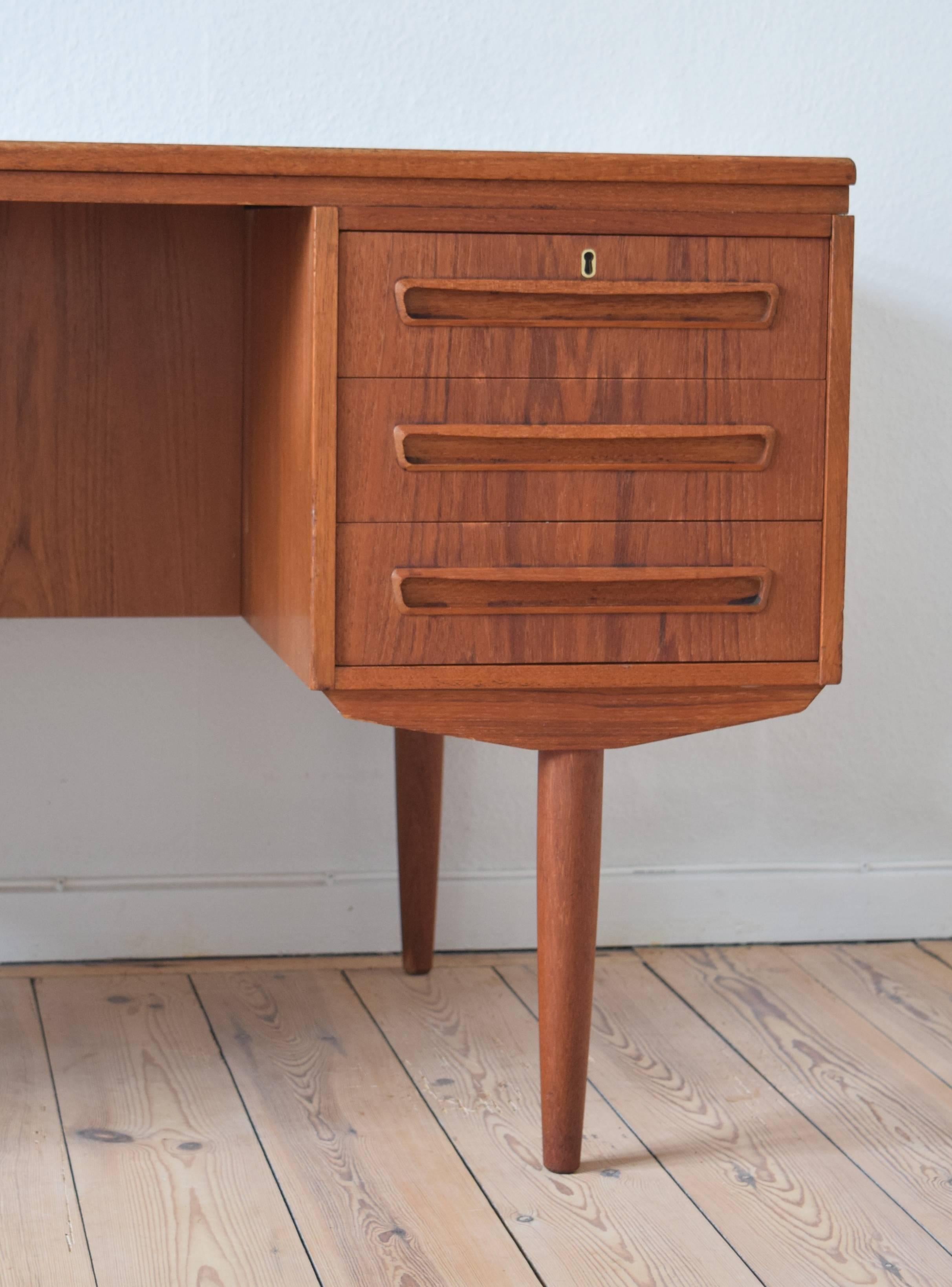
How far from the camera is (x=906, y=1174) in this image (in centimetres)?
104

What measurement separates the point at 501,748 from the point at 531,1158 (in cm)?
54

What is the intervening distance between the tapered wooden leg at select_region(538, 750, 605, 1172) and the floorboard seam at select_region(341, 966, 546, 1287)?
0.08 m

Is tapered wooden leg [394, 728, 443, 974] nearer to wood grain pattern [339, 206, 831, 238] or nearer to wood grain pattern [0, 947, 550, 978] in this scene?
wood grain pattern [0, 947, 550, 978]

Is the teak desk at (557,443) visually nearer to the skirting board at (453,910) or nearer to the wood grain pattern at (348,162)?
the wood grain pattern at (348,162)

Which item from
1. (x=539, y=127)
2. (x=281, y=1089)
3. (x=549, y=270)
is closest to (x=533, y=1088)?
(x=281, y=1089)

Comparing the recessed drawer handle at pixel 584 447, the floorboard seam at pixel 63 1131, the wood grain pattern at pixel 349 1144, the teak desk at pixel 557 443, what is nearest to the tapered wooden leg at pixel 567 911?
the teak desk at pixel 557 443

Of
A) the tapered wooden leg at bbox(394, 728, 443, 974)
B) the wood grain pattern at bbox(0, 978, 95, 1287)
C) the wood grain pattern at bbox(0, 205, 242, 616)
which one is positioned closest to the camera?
the wood grain pattern at bbox(0, 978, 95, 1287)

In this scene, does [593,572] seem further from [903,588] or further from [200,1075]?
[903,588]

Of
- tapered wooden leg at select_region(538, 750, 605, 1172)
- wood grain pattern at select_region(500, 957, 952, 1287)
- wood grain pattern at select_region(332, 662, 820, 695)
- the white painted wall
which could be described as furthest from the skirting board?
wood grain pattern at select_region(332, 662, 820, 695)

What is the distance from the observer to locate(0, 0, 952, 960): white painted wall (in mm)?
1372

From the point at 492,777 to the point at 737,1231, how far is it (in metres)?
0.64

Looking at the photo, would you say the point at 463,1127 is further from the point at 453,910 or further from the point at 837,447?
the point at 837,447

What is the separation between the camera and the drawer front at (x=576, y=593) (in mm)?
926

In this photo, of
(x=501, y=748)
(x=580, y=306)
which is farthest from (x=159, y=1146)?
(x=580, y=306)
